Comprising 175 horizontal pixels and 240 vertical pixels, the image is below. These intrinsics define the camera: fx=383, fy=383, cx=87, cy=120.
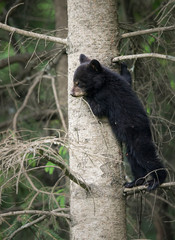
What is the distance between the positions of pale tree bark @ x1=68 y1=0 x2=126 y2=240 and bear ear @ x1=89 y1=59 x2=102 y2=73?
2.3 inches

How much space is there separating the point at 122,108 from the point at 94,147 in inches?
21.9

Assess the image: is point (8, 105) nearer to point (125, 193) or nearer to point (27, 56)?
point (27, 56)

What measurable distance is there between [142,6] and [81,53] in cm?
399

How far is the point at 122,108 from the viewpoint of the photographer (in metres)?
3.53

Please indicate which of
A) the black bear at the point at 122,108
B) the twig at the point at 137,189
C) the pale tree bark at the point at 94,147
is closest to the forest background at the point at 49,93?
the black bear at the point at 122,108

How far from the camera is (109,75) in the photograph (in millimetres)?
3520

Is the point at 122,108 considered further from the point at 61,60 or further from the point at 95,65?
the point at 61,60

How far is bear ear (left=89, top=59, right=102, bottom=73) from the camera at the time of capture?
3.32 meters

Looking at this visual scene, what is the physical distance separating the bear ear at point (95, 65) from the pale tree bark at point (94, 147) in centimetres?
6

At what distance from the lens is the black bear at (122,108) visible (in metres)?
3.47

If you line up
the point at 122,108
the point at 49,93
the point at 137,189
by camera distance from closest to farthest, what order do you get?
the point at 137,189, the point at 122,108, the point at 49,93

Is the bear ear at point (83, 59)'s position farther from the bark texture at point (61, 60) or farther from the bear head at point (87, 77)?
the bark texture at point (61, 60)

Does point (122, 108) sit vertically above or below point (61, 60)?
below

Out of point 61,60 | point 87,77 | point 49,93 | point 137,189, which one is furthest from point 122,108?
point 61,60
